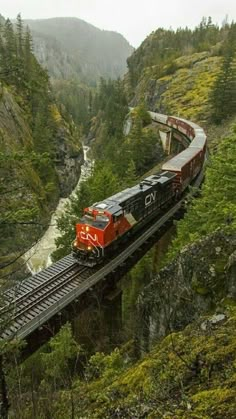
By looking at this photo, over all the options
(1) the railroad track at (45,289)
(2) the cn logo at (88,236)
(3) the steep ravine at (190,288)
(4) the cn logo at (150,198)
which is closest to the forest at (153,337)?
(3) the steep ravine at (190,288)

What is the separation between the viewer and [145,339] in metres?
10.9

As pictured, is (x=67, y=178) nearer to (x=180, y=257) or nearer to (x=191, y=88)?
(x=191, y=88)

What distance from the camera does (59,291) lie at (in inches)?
669

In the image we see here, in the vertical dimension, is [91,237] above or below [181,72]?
below

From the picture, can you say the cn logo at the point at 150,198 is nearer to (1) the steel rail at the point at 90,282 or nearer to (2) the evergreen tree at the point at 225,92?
(1) the steel rail at the point at 90,282

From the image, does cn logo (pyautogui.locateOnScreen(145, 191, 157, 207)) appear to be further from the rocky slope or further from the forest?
the rocky slope

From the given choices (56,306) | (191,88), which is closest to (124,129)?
(191,88)

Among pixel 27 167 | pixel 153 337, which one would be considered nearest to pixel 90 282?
pixel 27 167

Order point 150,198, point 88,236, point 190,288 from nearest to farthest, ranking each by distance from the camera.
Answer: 1. point 190,288
2. point 88,236
3. point 150,198

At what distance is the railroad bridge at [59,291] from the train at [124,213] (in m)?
0.67

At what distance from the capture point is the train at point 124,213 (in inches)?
738

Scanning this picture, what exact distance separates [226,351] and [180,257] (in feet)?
18.0

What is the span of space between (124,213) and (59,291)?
6.09m

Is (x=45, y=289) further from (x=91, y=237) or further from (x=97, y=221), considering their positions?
(x=97, y=221)
